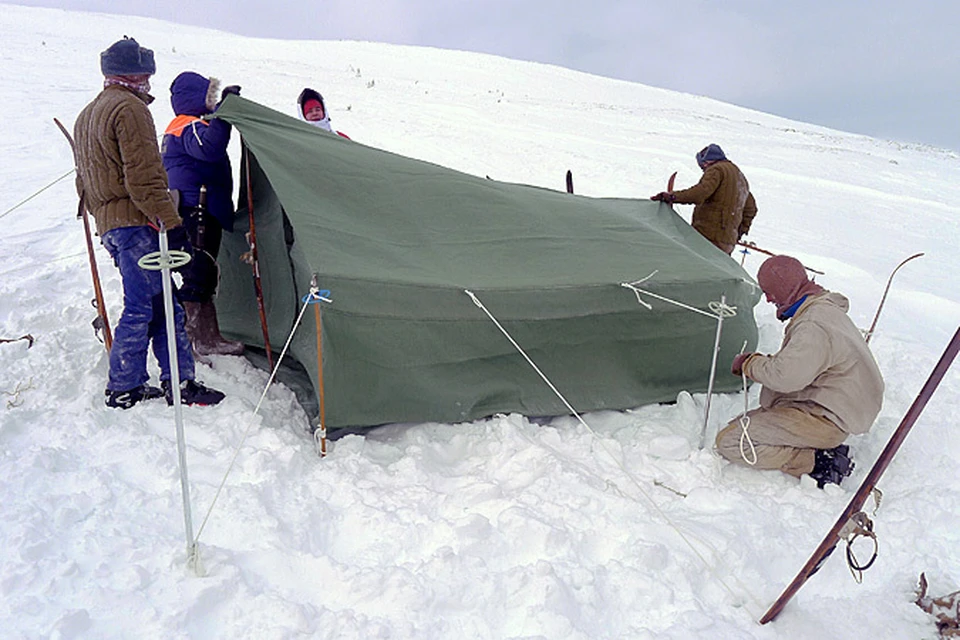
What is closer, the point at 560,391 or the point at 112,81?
the point at 112,81

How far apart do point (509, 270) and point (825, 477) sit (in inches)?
78.2

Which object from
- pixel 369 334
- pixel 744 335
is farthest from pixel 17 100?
pixel 744 335

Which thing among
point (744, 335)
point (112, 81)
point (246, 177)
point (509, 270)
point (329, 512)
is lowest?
point (329, 512)

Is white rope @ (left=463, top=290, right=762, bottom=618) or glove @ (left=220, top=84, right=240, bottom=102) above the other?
glove @ (left=220, top=84, right=240, bottom=102)

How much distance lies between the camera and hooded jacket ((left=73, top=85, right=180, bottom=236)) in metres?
2.86

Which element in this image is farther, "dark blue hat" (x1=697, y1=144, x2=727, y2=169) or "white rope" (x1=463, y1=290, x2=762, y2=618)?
"dark blue hat" (x1=697, y1=144, x2=727, y2=169)

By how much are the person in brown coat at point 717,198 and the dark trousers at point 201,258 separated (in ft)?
11.1

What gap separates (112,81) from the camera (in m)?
2.94

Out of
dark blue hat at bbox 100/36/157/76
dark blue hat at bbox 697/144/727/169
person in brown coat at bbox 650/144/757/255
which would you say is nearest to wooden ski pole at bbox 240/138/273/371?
dark blue hat at bbox 100/36/157/76

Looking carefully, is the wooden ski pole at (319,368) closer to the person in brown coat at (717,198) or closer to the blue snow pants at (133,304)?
the blue snow pants at (133,304)

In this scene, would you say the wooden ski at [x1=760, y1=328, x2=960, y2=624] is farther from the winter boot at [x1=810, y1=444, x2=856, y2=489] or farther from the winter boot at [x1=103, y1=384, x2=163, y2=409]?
the winter boot at [x1=103, y1=384, x2=163, y2=409]

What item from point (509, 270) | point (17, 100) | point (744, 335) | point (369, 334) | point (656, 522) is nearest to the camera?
point (656, 522)

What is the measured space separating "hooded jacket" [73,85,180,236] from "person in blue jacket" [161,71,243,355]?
0.51m

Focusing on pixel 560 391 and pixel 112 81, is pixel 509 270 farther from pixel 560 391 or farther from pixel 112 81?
pixel 112 81
